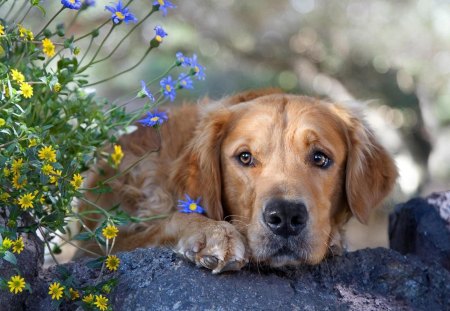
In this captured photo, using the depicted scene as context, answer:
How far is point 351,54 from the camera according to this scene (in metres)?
9.17

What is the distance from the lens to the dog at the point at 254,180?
10.6ft

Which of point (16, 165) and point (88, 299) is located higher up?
point (16, 165)

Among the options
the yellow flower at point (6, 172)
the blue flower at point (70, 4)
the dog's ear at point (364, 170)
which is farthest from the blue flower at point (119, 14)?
the dog's ear at point (364, 170)

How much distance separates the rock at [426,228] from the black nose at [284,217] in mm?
957

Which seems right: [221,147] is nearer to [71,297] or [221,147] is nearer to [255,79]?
[71,297]

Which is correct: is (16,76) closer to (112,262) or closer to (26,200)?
(26,200)

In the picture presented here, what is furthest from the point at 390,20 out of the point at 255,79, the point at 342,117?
the point at 342,117

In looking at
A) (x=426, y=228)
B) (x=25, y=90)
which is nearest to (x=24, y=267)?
(x=25, y=90)

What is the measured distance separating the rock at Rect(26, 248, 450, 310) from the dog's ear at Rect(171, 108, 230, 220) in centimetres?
71

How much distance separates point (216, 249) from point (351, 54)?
654 centimetres

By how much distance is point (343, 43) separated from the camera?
9.16 metres

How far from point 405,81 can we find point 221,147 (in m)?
5.57

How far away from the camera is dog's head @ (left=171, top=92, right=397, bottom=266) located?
3242 mm

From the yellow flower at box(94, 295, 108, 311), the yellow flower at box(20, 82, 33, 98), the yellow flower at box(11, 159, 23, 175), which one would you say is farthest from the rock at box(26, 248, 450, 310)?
the yellow flower at box(20, 82, 33, 98)
